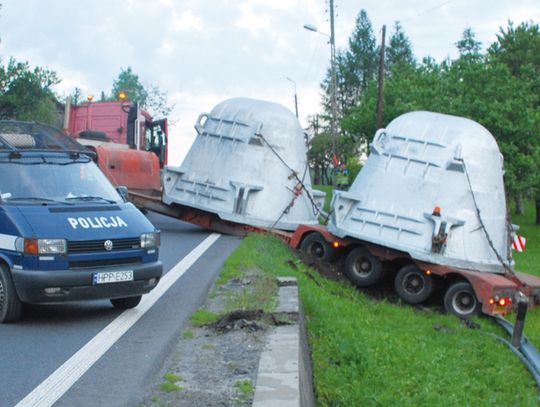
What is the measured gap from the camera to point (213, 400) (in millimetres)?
6219

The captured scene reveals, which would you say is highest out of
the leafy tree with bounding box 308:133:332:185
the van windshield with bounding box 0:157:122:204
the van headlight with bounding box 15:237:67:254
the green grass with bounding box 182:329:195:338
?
the leafy tree with bounding box 308:133:332:185

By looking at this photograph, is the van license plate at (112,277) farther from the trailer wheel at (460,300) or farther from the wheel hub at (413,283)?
the wheel hub at (413,283)

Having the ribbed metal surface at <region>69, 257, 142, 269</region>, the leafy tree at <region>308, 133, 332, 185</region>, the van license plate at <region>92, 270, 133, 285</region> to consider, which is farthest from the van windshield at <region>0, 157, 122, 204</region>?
the leafy tree at <region>308, 133, 332, 185</region>

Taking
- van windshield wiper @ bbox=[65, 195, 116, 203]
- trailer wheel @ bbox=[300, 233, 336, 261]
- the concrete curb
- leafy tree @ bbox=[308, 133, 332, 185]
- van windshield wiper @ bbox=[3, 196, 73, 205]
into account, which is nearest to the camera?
the concrete curb

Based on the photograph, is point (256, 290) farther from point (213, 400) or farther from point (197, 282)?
point (213, 400)

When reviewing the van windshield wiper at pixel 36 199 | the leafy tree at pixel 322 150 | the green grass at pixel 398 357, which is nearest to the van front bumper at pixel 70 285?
the van windshield wiper at pixel 36 199

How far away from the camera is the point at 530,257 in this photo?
33250mm

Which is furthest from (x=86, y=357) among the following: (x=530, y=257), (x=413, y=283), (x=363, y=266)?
(x=530, y=257)

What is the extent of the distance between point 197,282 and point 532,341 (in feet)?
19.0

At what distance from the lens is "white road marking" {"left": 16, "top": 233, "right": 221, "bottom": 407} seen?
6621 millimetres

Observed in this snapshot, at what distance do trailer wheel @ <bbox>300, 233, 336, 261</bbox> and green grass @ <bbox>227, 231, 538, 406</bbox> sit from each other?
7.70 feet

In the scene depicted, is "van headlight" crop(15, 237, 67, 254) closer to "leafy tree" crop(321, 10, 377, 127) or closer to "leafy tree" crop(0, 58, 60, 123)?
"leafy tree" crop(0, 58, 60, 123)

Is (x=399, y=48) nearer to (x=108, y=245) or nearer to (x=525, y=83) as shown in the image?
(x=525, y=83)

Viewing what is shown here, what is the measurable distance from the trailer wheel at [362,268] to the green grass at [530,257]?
290cm
